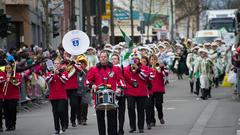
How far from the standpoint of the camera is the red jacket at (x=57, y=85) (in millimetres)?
16641

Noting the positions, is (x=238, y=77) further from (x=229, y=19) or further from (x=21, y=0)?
(x=229, y=19)

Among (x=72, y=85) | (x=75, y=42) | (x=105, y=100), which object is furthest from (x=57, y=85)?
(x=105, y=100)

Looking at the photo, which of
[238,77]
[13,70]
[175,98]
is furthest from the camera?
[175,98]

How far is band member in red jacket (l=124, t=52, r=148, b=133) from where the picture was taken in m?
16.1

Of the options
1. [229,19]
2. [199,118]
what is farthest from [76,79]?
[229,19]

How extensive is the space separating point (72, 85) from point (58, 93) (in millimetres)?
1125

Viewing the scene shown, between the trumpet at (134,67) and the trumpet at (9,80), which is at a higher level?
the trumpet at (134,67)

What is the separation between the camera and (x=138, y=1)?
8419cm

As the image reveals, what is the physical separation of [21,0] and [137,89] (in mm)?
26378

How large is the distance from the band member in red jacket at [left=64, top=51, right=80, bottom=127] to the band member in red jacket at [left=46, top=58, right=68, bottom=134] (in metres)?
0.60

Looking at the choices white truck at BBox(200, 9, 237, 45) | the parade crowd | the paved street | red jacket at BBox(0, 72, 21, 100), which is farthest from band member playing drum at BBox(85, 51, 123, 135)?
white truck at BBox(200, 9, 237, 45)

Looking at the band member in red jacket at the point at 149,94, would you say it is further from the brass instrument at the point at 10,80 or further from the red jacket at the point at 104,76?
the brass instrument at the point at 10,80

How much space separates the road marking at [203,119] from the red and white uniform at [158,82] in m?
1.10

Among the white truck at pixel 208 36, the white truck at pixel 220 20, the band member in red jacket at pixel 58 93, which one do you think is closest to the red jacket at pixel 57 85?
the band member in red jacket at pixel 58 93
